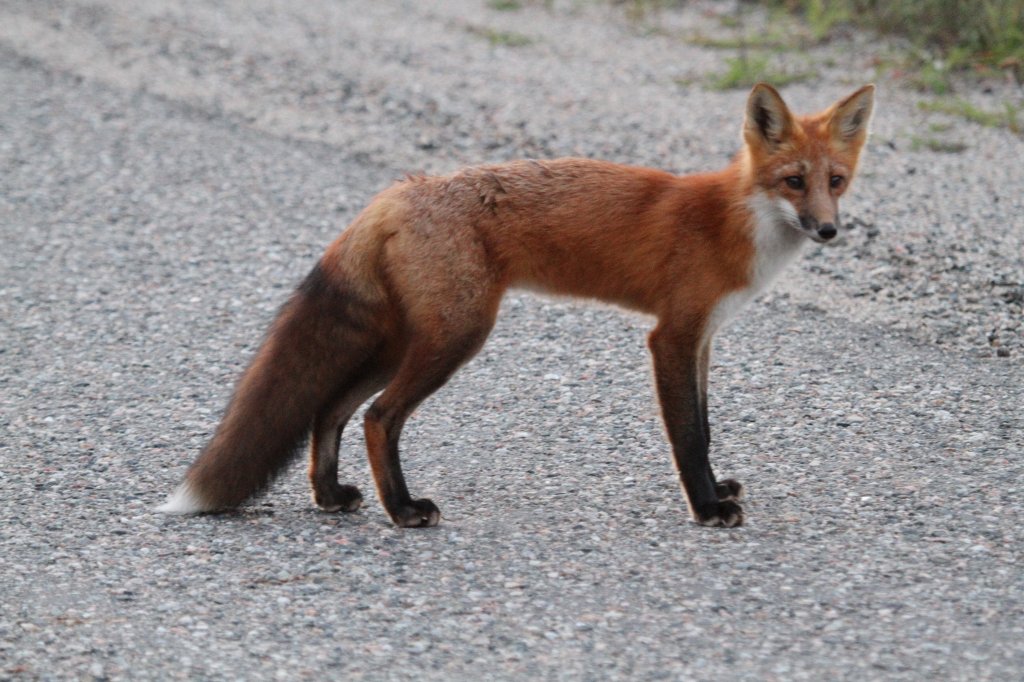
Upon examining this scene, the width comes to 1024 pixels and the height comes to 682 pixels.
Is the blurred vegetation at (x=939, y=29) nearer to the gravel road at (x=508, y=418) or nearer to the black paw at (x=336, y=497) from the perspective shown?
the gravel road at (x=508, y=418)

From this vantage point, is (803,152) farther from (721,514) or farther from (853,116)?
(721,514)

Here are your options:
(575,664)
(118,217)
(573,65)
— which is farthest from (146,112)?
(575,664)

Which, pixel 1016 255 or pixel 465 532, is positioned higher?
pixel 1016 255

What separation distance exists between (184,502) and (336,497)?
1.74 feet

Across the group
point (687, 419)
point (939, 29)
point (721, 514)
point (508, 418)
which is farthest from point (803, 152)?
point (939, 29)

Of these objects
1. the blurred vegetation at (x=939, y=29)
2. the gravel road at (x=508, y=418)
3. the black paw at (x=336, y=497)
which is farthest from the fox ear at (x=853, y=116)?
the blurred vegetation at (x=939, y=29)

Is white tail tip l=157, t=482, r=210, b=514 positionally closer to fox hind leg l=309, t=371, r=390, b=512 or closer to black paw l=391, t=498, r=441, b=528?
fox hind leg l=309, t=371, r=390, b=512

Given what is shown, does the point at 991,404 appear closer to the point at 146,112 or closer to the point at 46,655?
the point at 46,655

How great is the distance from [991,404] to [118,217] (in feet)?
17.6

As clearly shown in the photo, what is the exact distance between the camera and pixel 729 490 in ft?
15.5

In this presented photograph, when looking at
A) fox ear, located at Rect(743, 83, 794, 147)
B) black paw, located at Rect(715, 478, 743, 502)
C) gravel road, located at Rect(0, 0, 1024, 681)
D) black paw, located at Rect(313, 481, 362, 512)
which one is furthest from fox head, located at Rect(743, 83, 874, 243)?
black paw, located at Rect(313, 481, 362, 512)

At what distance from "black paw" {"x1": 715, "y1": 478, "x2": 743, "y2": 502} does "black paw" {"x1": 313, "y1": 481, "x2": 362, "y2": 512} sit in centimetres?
129

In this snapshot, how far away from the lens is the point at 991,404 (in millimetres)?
5492

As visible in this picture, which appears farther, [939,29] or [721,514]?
[939,29]
